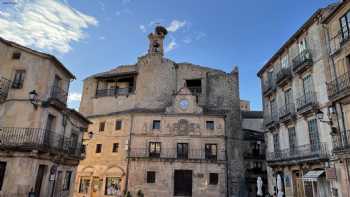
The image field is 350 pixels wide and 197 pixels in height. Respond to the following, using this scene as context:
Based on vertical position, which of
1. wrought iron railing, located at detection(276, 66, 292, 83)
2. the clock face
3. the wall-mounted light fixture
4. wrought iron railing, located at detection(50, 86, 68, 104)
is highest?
wrought iron railing, located at detection(276, 66, 292, 83)

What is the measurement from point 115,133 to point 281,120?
59.4 ft

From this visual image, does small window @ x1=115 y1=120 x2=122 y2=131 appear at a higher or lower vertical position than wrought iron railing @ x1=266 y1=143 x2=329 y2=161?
higher

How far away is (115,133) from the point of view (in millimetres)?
29062

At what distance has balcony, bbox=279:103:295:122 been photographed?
64.0ft

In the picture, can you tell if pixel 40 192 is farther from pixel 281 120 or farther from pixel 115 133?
pixel 281 120

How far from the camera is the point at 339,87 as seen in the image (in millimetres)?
14789

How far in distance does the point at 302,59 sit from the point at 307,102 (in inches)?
130

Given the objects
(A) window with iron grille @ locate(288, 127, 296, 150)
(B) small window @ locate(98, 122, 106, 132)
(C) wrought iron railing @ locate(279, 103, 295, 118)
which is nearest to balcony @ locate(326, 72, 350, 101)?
(C) wrought iron railing @ locate(279, 103, 295, 118)

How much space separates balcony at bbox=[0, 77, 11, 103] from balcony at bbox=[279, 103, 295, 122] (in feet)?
67.9

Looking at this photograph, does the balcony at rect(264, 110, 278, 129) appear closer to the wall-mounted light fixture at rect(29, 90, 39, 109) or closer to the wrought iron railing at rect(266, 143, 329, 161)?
the wrought iron railing at rect(266, 143, 329, 161)

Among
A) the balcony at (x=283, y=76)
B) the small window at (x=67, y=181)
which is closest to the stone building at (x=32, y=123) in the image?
the small window at (x=67, y=181)

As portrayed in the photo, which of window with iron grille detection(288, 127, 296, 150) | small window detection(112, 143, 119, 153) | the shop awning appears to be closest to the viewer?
the shop awning

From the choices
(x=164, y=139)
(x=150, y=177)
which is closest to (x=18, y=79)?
(x=164, y=139)

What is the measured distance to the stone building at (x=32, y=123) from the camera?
597 inches
